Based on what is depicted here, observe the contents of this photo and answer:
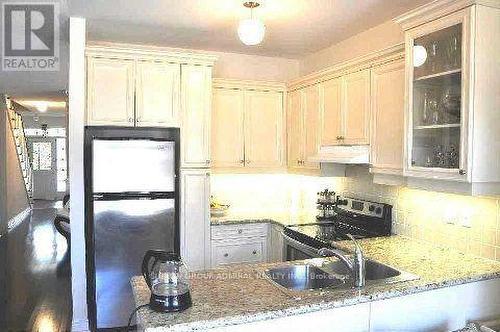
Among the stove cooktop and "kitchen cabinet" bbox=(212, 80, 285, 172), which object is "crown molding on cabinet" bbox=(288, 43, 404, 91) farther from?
the stove cooktop

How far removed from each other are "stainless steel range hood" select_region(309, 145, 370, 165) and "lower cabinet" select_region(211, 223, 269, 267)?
949 mm

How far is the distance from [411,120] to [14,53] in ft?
12.2

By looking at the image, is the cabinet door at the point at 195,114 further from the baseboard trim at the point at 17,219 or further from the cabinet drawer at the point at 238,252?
the baseboard trim at the point at 17,219

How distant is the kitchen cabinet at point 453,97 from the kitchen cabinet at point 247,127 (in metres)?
1.83

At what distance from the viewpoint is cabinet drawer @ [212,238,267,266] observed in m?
3.79

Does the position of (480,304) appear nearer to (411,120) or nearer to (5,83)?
(411,120)

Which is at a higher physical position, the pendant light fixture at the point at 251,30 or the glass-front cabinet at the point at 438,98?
the pendant light fixture at the point at 251,30

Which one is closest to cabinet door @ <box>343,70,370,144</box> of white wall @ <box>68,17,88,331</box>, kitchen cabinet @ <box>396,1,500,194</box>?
kitchen cabinet @ <box>396,1,500,194</box>

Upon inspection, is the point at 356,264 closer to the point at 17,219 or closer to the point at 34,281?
the point at 34,281

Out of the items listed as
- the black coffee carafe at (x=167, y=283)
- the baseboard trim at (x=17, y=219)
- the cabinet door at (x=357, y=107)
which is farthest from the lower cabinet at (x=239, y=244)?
the baseboard trim at (x=17, y=219)

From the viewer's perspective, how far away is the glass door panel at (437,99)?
2.29 m

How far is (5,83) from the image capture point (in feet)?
19.5

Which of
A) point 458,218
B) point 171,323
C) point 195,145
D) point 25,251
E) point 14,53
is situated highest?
point 14,53

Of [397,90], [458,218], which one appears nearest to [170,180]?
[397,90]
